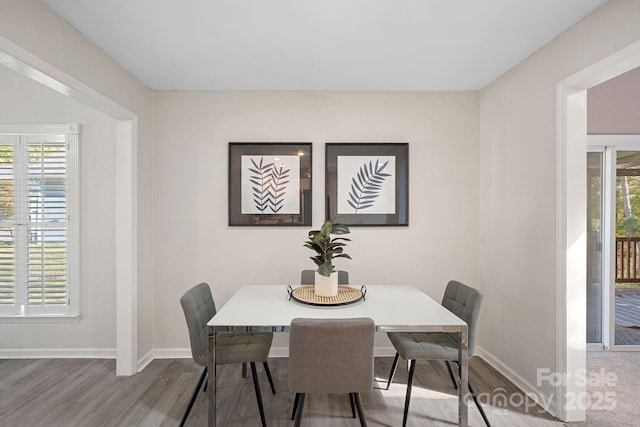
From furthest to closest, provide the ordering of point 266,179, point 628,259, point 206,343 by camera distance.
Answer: point 628,259
point 266,179
point 206,343

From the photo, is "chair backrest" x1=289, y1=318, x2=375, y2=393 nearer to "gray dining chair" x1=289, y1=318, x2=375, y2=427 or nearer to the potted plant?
"gray dining chair" x1=289, y1=318, x2=375, y2=427

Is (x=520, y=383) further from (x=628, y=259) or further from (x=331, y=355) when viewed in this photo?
(x=628, y=259)

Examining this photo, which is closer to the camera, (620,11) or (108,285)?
(620,11)

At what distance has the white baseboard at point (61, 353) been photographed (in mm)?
2896

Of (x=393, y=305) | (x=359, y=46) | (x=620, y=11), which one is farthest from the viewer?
(x=359, y=46)

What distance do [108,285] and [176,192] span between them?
1064mm

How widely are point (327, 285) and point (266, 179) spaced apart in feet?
4.24

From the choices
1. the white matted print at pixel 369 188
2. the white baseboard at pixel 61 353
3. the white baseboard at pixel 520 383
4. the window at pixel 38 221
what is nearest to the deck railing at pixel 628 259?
the white baseboard at pixel 520 383

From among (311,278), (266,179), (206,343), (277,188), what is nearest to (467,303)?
(311,278)

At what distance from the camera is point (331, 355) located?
5.13 ft

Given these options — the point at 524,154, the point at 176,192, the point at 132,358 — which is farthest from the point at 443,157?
the point at 132,358

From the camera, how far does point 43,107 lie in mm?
2861

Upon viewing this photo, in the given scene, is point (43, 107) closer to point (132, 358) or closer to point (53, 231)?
point (53, 231)

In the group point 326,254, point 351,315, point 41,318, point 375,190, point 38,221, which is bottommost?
point 41,318
